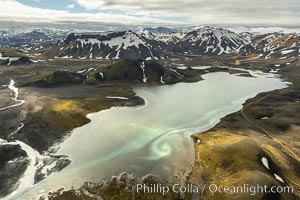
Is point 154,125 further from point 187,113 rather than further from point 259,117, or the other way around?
point 259,117

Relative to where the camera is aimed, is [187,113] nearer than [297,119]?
No

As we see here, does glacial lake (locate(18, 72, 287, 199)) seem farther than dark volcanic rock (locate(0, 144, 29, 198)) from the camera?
Yes

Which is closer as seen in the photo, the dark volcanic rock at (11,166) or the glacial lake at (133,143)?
the dark volcanic rock at (11,166)

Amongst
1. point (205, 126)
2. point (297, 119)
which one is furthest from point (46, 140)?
point (297, 119)

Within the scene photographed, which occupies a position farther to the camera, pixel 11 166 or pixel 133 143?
pixel 133 143

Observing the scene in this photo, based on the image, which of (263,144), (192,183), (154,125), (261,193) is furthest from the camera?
(154,125)

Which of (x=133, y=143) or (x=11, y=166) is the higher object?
(x=133, y=143)

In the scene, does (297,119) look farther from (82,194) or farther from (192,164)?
(82,194)

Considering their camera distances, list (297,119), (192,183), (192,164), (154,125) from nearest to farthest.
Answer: (192,183), (192,164), (154,125), (297,119)
